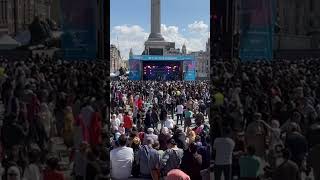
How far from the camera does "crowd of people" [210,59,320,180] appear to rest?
6.63 metres

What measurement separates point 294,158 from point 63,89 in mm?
2929

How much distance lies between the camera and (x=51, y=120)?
267 inches

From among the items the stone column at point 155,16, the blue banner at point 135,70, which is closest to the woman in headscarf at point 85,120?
the blue banner at point 135,70

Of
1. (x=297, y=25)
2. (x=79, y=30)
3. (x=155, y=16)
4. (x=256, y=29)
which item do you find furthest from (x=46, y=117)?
(x=155, y=16)

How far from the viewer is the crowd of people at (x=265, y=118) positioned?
21.7 ft

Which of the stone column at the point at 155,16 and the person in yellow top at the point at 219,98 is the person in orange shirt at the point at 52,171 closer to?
the person in yellow top at the point at 219,98

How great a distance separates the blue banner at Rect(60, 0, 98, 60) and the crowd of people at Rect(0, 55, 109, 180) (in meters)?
0.14

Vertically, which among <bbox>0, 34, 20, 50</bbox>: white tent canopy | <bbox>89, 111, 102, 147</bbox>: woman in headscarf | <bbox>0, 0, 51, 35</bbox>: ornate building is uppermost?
<bbox>0, 0, 51, 35</bbox>: ornate building

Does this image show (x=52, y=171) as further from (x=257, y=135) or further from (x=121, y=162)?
(x=257, y=135)

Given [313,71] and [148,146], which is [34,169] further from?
[313,71]

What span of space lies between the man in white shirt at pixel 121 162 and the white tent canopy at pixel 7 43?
2259 mm

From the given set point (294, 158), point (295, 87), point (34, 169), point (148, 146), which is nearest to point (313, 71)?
point (295, 87)

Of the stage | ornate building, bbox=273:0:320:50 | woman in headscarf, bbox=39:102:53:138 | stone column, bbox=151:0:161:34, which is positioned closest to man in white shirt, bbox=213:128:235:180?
ornate building, bbox=273:0:320:50

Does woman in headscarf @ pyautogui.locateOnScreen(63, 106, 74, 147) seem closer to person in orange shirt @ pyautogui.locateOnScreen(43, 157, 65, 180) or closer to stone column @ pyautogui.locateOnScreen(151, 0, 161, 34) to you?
person in orange shirt @ pyautogui.locateOnScreen(43, 157, 65, 180)
